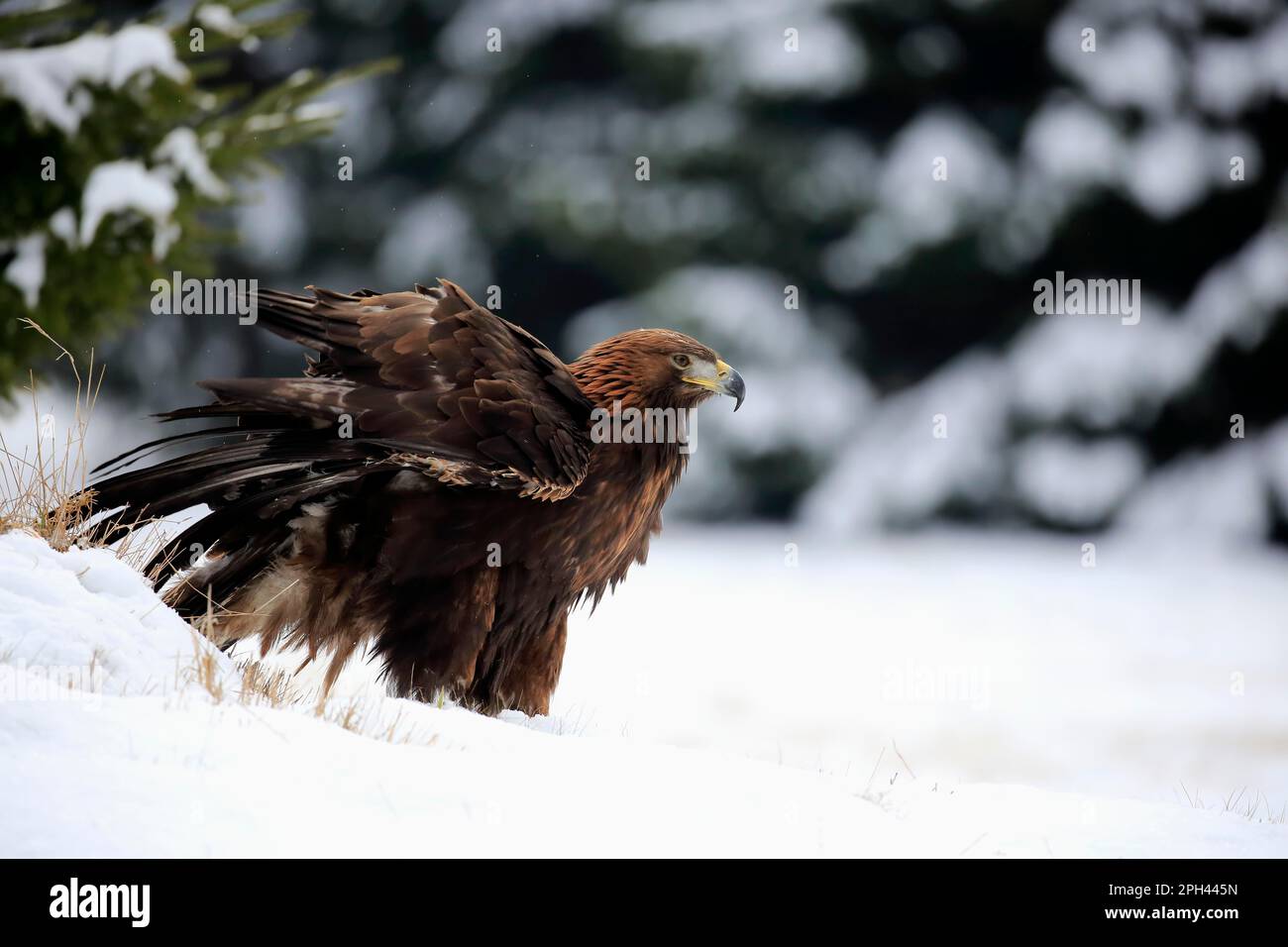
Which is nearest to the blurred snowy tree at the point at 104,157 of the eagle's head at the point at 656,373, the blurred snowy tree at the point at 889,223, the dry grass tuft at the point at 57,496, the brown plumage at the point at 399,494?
the brown plumage at the point at 399,494

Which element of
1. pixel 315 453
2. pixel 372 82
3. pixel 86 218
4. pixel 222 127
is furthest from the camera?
pixel 372 82

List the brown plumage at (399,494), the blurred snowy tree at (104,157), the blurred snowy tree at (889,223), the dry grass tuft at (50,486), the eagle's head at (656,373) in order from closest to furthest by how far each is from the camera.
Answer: the dry grass tuft at (50,486) < the brown plumage at (399,494) < the eagle's head at (656,373) < the blurred snowy tree at (104,157) < the blurred snowy tree at (889,223)

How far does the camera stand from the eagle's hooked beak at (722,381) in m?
5.47

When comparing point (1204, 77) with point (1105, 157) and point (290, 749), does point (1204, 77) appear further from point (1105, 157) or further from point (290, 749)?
point (290, 749)

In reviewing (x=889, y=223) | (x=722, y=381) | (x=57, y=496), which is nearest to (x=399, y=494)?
(x=57, y=496)

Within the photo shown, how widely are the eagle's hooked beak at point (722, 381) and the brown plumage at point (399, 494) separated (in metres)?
0.43

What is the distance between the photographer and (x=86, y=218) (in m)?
6.21

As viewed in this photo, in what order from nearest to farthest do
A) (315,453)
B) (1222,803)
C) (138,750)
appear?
(138,750) → (315,453) → (1222,803)

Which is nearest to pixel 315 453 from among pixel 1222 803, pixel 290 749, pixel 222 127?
pixel 290 749

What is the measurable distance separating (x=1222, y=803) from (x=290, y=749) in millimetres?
3631

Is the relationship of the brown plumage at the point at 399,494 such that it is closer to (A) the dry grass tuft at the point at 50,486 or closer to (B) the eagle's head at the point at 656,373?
(A) the dry grass tuft at the point at 50,486

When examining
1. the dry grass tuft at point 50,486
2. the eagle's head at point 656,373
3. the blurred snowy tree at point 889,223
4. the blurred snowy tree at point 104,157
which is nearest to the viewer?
the dry grass tuft at point 50,486

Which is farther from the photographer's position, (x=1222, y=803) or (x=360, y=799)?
(x=1222, y=803)

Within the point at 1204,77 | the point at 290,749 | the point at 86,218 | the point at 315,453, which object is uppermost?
the point at 1204,77
